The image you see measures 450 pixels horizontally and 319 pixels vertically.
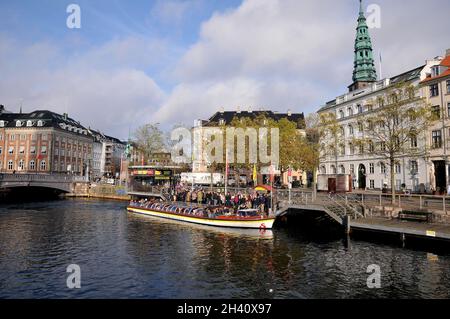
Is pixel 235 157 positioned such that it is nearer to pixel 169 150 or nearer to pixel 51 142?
pixel 169 150

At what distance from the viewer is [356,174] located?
6531cm

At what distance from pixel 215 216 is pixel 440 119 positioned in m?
36.4

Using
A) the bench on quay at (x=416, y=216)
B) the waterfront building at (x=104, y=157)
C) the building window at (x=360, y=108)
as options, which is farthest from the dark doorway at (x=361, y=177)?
the waterfront building at (x=104, y=157)

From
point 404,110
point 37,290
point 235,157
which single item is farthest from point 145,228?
point 404,110

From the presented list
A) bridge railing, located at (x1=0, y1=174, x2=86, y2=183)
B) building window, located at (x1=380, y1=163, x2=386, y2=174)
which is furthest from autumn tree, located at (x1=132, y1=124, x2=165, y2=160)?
building window, located at (x1=380, y1=163, x2=386, y2=174)

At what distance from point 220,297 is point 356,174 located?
56.2 m

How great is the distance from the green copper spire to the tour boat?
51.3 m

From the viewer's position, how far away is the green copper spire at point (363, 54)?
7038cm

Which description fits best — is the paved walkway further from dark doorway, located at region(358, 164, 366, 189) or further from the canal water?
dark doorway, located at region(358, 164, 366, 189)

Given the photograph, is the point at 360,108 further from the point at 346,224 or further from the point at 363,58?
the point at 346,224

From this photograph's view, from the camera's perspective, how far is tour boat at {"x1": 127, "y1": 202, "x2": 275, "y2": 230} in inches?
1314

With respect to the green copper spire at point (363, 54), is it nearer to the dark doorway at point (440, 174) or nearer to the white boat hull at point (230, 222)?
the dark doorway at point (440, 174)

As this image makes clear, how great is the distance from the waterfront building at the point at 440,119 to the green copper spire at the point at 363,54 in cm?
2055
